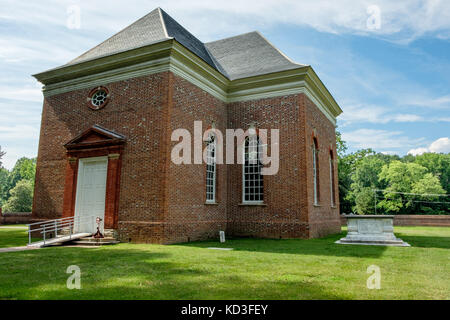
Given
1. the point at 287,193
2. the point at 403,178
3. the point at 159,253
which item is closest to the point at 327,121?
the point at 287,193

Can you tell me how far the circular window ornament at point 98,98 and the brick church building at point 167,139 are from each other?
0.17 feet

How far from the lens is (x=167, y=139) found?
12.9 metres

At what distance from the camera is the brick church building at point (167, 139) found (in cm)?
1316

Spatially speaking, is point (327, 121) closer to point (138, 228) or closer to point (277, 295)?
point (138, 228)

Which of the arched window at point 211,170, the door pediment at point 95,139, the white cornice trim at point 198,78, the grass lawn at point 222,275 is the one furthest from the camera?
the arched window at point 211,170

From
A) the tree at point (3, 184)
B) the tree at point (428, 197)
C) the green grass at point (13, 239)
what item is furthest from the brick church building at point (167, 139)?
the tree at point (3, 184)

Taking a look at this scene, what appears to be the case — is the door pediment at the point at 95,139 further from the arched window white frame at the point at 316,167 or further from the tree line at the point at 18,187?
the tree line at the point at 18,187

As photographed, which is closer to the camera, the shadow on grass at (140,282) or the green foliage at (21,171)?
the shadow on grass at (140,282)

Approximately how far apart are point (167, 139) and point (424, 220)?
30.5m

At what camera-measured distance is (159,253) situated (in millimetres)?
9711

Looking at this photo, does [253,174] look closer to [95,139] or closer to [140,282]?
[95,139]

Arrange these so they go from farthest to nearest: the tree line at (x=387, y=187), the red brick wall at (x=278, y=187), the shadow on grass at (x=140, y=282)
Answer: the tree line at (x=387, y=187)
the red brick wall at (x=278, y=187)
the shadow on grass at (x=140, y=282)

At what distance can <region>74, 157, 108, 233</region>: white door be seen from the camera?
Answer: 14.0m
